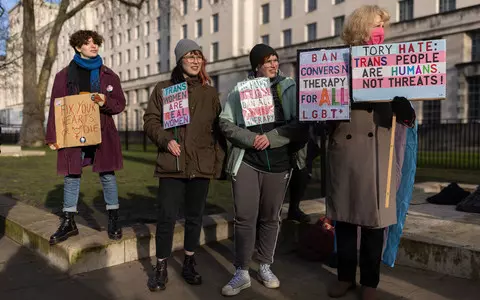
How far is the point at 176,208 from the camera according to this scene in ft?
11.5

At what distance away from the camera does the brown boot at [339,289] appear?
3.22 m

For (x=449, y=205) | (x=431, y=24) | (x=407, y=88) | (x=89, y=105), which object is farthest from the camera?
(x=431, y=24)

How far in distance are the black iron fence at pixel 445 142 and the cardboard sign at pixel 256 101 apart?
444 inches

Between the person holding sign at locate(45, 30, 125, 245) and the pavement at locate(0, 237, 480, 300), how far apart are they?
37 cm

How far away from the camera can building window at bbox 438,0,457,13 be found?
28.5m

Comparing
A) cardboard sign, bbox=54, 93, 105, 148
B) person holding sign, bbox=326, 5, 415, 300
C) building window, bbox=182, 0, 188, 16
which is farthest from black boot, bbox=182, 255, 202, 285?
building window, bbox=182, 0, 188, 16

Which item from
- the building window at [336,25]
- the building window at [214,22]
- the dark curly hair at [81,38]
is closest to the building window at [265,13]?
the building window at [214,22]

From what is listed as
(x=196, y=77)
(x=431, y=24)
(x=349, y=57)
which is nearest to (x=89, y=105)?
(x=196, y=77)

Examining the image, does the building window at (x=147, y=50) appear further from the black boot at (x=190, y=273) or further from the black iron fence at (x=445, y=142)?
the black boot at (x=190, y=273)

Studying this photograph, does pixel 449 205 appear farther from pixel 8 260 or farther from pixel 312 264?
pixel 8 260

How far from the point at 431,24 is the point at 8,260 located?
96.0ft

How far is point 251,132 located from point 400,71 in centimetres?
112

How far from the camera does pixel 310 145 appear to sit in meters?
5.36

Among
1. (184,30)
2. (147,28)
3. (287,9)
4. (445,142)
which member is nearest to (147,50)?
(147,28)
